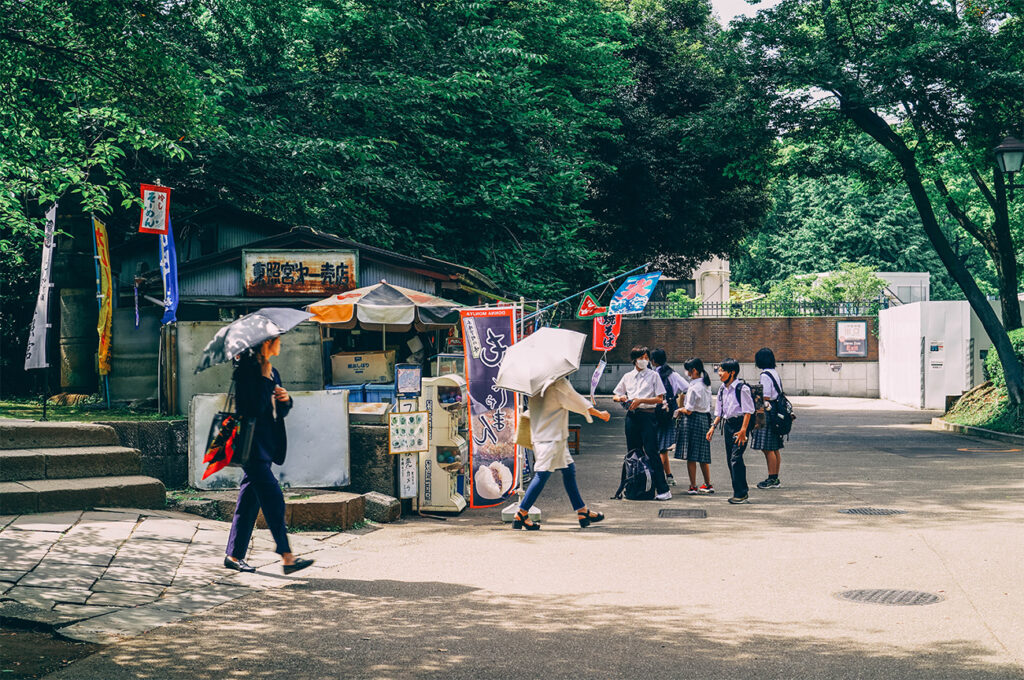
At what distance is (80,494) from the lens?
9117mm

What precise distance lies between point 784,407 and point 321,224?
10.4m

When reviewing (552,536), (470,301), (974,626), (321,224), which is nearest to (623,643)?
(974,626)

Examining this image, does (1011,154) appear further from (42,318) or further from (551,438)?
(42,318)

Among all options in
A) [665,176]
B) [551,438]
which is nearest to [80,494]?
[551,438]

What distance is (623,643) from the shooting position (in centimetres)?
580

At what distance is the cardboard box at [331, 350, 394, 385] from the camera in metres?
15.6

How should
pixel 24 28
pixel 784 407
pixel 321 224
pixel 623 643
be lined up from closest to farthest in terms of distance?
pixel 623 643, pixel 24 28, pixel 784 407, pixel 321 224

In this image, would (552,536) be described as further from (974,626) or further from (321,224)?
(321,224)

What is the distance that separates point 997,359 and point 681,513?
16.3 m

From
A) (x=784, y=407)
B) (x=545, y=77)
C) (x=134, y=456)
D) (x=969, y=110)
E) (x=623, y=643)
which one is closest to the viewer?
(x=623, y=643)

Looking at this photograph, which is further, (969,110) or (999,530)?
(969,110)

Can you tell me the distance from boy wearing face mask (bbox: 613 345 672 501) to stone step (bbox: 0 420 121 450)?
581cm

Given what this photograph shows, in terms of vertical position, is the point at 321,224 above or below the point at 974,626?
above

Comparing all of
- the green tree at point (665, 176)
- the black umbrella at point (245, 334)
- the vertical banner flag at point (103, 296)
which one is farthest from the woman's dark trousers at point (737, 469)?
the green tree at point (665, 176)
